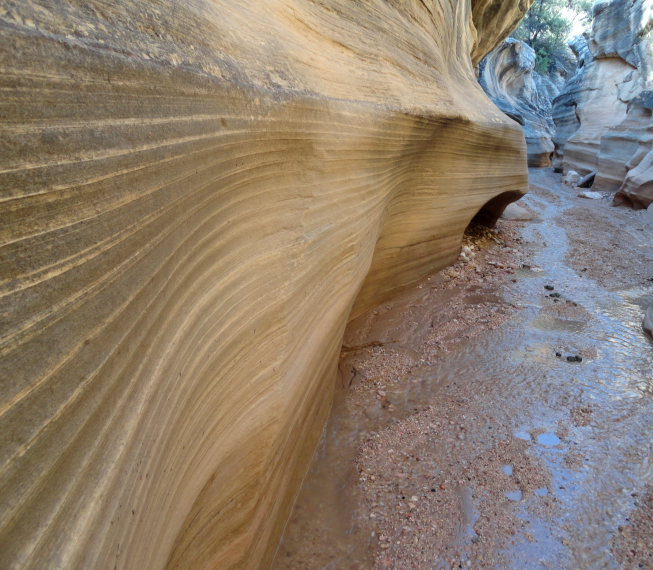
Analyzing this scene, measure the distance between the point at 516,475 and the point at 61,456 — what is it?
234cm

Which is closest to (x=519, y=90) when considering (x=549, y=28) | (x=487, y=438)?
(x=549, y=28)

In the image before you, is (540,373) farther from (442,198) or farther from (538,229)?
(538,229)

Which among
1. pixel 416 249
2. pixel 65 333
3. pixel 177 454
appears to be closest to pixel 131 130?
pixel 65 333

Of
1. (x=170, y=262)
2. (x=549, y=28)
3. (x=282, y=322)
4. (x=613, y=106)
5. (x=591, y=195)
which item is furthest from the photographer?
(x=549, y=28)

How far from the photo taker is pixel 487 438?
271 centimetres

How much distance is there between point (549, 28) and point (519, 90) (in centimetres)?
1014

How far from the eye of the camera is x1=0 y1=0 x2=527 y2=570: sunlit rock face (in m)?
0.71

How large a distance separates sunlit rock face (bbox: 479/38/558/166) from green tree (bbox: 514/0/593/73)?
8.04 metres

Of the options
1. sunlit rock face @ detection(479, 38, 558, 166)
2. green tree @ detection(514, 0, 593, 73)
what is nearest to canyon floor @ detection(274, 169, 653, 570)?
sunlit rock face @ detection(479, 38, 558, 166)

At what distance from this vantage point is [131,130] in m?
0.92

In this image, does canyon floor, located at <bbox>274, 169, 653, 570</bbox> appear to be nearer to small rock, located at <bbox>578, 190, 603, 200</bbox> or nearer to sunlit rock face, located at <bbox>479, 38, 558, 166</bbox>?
small rock, located at <bbox>578, 190, 603, 200</bbox>

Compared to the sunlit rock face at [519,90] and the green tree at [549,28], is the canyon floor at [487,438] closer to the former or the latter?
the sunlit rock face at [519,90]

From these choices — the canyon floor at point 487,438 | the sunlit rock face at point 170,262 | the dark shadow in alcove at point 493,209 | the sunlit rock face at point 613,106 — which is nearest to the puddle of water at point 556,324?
the canyon floor at point 487,438

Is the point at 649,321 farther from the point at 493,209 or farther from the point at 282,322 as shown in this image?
the point at 282,322
